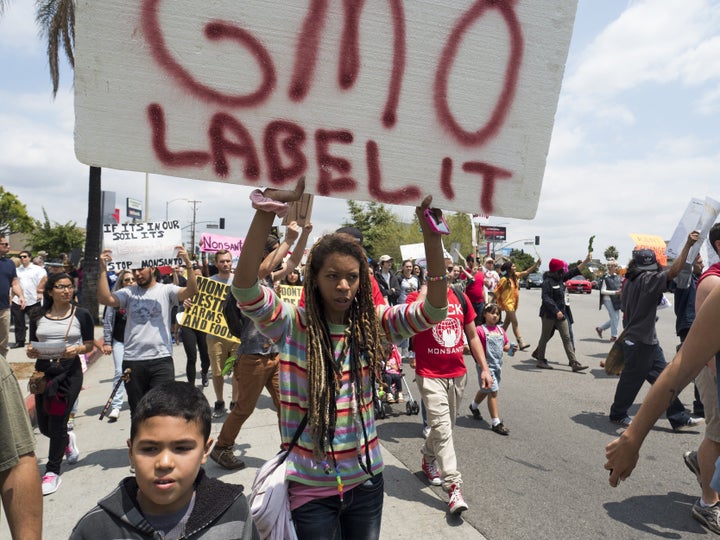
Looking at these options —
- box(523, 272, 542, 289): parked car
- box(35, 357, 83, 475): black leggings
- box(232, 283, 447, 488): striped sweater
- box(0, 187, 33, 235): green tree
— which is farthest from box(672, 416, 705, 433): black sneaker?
box(0, 187, 33, 235): green tree

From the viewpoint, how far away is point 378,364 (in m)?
2.33

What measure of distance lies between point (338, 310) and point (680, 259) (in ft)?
14.7

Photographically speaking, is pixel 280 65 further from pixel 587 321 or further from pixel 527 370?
pixel 587 321

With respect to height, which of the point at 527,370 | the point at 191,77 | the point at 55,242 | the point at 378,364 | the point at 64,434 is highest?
the point at 191,77

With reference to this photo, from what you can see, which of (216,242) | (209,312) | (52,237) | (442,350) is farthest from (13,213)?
(442,350)

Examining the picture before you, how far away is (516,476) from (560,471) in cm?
45

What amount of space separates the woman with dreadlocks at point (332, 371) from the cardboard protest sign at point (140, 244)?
134 inches

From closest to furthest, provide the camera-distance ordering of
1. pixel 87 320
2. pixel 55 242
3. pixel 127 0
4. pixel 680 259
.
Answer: pixel 127 0
pixel 87 320
pixel 680 259
pixel 55 242

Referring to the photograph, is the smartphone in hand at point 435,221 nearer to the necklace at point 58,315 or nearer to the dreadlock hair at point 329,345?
the dreadlock hair at point 329,345

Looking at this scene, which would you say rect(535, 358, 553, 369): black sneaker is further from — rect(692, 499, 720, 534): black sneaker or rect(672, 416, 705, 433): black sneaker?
rect(692, 499, 720, 534): black sneaker

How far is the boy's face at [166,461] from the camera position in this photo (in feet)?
5.43

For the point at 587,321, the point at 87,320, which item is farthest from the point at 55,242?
the point at 87,320

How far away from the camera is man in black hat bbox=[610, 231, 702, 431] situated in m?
6.11

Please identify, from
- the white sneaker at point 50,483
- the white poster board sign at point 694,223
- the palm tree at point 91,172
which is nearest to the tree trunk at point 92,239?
the palm tree at point 91,172
